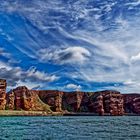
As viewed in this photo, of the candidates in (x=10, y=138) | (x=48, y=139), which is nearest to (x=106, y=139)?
(x=48, y=139)

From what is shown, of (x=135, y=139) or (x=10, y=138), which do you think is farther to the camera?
(x=10, y=138)

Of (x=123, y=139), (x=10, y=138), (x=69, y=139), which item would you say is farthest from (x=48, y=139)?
(x=123, y=139)

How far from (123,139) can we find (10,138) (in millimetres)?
19765

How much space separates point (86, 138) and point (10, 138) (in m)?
13.5

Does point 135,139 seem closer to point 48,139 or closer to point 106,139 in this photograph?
point 106,139

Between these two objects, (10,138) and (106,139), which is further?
(10,138)

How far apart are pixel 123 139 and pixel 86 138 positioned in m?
6.28

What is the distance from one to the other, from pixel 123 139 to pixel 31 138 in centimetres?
1589

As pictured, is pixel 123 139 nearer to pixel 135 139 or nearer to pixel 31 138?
pixel 135 139

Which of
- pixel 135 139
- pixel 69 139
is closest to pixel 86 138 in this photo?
pixel 69 139

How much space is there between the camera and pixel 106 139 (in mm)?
57750

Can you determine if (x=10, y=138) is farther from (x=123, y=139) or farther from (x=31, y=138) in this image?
(x=123, y=139)

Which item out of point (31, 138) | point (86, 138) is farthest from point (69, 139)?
point (31, 138)

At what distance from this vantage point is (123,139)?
57.6 metres
